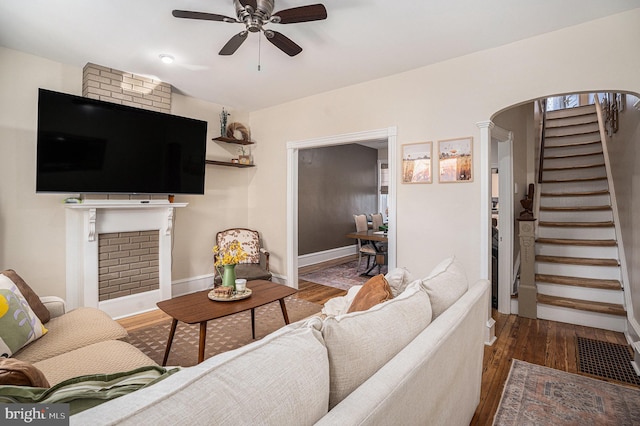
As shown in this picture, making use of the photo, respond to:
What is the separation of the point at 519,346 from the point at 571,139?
14.7 feet

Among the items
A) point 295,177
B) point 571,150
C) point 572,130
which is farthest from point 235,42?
point 572,130

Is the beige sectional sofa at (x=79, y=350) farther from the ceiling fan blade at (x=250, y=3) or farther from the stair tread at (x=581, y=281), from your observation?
the stair tread at (x=581, y=281)

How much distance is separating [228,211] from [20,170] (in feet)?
7.71

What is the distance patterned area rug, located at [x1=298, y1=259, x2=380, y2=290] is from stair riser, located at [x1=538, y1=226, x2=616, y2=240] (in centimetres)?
240

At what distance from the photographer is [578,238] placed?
4004 mm

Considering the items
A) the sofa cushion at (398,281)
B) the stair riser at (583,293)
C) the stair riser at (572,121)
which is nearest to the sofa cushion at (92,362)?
the sofa cushion at (398,281)

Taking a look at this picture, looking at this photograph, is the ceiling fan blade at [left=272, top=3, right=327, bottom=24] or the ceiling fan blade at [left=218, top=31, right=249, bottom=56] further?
the ceiling fan blade at [left=218, top=31, right=249, bottom=56]

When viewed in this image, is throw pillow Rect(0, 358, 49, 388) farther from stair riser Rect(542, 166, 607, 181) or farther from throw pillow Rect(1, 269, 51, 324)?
stair riser Rect(542, 166, 607, 181)

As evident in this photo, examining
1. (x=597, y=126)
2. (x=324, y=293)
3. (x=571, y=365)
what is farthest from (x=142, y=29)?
(x=597, y=126)

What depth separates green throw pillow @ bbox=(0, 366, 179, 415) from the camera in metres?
0.63

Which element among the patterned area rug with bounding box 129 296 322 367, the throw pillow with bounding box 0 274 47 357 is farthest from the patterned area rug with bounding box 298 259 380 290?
the throw pillow with bounding box 0 274 47 357

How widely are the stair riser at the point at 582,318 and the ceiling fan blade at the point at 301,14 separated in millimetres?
3698

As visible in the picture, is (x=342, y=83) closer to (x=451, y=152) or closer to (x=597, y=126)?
(x=451, y=152)

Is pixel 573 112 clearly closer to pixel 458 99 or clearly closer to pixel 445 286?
pixel 458 99
